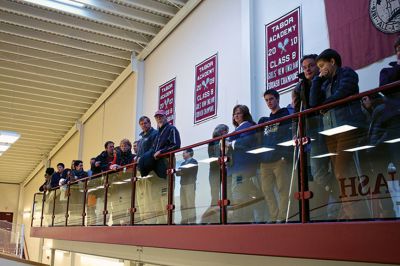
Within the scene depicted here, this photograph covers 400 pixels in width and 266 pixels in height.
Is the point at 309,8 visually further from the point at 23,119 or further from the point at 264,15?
the point at 23,119

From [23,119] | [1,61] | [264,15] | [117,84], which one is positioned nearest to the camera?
[264,15]

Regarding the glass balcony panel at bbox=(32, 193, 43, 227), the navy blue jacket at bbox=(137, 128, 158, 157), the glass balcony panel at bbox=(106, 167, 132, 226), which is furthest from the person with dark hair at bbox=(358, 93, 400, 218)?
the glass balcony panel at bbox=(32, 193, 43, 227)

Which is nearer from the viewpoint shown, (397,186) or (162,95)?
(397,186)

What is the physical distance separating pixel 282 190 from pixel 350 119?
0.93 metres

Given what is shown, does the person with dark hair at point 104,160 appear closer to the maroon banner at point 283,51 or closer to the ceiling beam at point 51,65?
the maroon banner at point 283,51

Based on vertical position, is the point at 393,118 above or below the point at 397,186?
above

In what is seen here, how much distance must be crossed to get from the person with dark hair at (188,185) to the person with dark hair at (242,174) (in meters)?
0.75

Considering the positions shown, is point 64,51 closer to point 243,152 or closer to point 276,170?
point 243,152

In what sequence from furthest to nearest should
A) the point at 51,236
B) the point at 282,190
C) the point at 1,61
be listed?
the point at 1,61, the point at 51,236, the point at 282,190

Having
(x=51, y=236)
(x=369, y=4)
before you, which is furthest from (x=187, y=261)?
(x=51, y=236)

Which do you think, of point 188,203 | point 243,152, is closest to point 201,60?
point 188,203

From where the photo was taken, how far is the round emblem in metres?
5.42

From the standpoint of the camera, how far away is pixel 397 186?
298 centimetres

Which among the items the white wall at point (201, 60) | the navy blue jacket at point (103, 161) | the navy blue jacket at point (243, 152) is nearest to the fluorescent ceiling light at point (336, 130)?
the navy blue jacket at point (243, 152)
